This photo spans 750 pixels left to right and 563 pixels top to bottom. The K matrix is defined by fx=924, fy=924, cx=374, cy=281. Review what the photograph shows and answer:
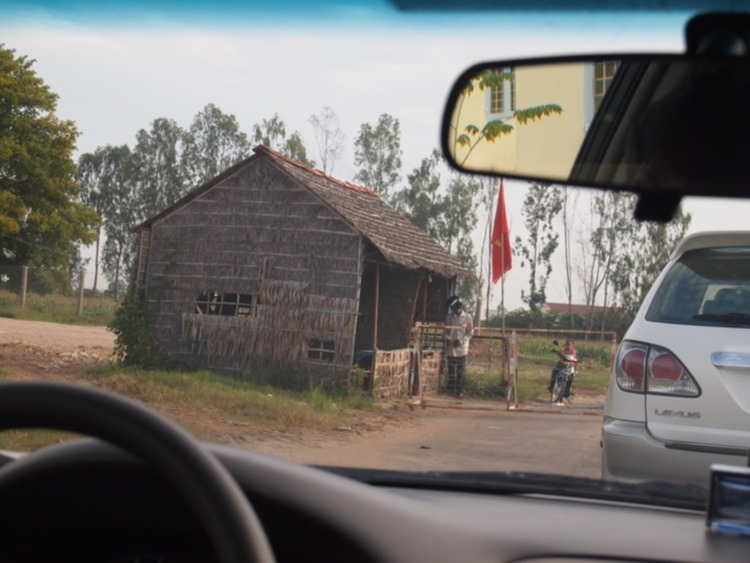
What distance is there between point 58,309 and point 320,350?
12.8ft

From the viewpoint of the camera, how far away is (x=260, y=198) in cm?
1333

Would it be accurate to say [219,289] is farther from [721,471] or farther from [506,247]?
[721,471]

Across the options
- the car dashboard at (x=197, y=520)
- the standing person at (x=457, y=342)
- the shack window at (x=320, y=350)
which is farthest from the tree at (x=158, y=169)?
the car dashboard at (x=197, y=520)

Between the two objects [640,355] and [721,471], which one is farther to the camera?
[640,355]

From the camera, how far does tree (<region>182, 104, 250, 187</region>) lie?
12.3 meters

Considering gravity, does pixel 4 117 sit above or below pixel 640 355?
above

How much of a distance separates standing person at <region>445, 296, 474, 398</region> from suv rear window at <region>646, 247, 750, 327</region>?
826 centimetres

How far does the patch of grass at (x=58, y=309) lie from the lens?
12169 mm

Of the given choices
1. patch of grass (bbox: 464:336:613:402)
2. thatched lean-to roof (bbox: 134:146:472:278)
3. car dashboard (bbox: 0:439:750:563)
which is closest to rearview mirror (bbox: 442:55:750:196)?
car dashboard (bbox: 0:439:750:563)

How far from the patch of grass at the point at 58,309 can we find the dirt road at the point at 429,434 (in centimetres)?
30

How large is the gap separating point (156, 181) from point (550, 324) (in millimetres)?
6171

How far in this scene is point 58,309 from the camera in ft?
44.0

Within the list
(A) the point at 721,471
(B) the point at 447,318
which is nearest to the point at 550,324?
(B) the point at 447,318

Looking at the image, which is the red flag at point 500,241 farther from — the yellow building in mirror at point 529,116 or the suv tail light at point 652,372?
the yellow building in mirror at point 529,116
